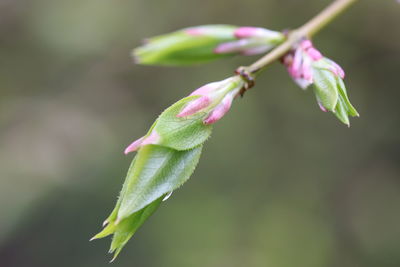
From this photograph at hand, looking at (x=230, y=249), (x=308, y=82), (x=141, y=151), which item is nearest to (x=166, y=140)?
(x=141, y=151)

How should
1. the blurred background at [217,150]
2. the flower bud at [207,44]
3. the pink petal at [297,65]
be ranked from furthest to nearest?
the blurred background at [217,150] → the flower bud at [207,44] → the pink petal at [297,65]

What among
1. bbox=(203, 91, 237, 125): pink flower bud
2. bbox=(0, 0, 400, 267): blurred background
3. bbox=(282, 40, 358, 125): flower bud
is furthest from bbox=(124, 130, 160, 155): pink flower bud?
bbox=(0, 0, 400, 267): blurred background

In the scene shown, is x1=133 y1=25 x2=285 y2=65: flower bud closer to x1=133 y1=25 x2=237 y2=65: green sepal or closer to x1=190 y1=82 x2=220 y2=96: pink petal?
x1=133 y1=25 x2=237 y2=65: green sepal

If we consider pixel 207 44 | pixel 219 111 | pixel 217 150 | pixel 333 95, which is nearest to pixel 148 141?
pixel 219 111

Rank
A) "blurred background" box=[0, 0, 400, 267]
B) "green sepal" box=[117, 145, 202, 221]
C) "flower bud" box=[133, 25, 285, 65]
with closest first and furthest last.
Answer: "green sepal" box=[117, 145, 202, 221], "flower bud" box=[133, 25, 285, 65], "blurred background" box=[0, 0, 400, 267]

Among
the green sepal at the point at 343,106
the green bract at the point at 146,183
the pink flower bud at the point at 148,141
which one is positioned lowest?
the green sepal at the point at 343,106

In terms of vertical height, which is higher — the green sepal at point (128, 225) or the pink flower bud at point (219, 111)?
the pink flower bud at point (219, 111)

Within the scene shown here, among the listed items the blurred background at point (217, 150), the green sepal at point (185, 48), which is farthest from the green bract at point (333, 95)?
the blurred background at point (217, 150)

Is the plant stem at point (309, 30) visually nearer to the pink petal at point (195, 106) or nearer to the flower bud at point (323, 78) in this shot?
the flower bud at point (323, 78)
